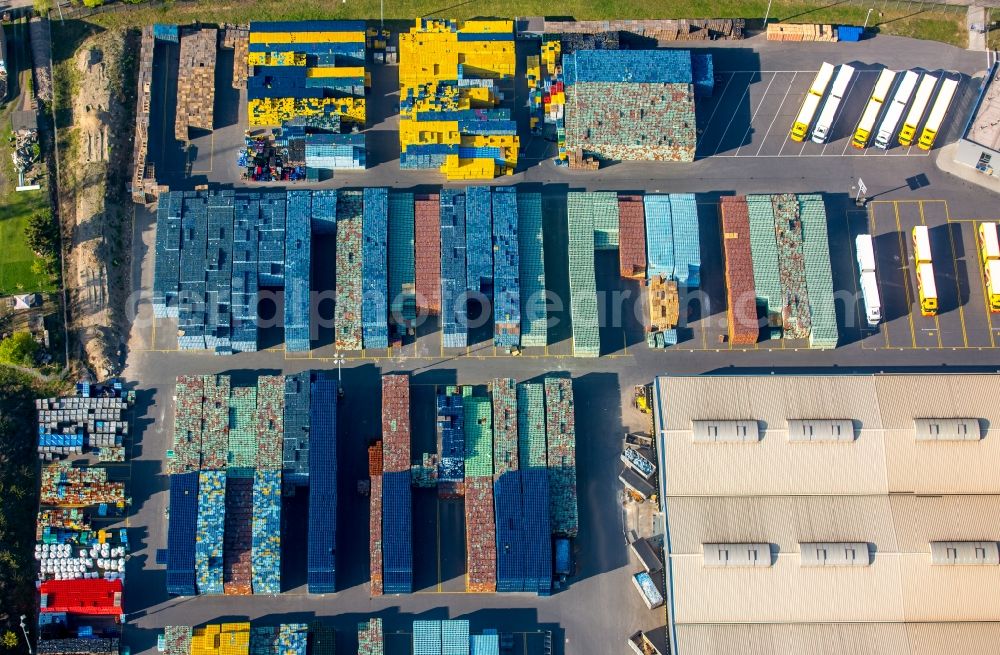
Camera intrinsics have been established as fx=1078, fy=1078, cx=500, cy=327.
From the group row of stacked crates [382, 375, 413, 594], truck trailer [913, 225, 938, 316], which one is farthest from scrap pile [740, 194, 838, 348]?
row of stacked crates [382, 375, 413, 594]

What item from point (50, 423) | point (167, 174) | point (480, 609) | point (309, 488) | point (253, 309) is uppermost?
point (167, 174)

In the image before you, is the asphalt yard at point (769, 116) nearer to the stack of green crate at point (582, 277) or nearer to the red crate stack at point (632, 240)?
the red crate stack at point (632, 240)

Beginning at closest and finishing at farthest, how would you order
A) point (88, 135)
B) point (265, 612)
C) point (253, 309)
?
1. point (265, 612)
2. point (253, 309)
3. point (88, 135)

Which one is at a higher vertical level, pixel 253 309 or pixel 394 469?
pixel 253 309

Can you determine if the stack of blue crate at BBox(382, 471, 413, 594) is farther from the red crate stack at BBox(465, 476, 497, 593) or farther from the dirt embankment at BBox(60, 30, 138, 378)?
the dirt embankment at BBox(60, 30, 138, 378)

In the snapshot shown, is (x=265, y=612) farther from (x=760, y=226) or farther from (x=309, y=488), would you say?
(x=760, y=226)

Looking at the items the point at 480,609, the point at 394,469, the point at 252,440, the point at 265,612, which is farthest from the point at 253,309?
the point at 480,609

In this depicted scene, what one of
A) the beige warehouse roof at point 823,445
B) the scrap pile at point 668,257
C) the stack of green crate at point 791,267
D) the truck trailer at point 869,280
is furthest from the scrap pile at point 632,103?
the beige warehouse roof at point 823,445

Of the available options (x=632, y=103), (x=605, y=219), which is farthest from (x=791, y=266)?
(x=632, y=103)
